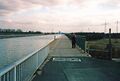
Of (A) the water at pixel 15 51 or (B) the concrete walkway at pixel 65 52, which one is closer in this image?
(B) the concrete walkway at pixel 65 52

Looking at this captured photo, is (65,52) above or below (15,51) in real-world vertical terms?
above

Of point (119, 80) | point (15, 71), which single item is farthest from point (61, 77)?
point (15, 71)

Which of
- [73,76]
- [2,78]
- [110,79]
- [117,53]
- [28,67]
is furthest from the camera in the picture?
[117,53]

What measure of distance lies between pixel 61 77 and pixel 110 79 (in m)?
2.37

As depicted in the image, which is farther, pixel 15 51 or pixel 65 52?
pixel 15 51

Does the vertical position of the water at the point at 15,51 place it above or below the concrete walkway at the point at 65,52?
below

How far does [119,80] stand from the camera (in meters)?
13.5

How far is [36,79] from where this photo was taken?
44.9 ft

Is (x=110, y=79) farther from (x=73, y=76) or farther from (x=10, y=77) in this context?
(x=10, y=77)

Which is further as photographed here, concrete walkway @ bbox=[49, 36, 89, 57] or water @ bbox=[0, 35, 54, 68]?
water @ bbox=[0, 35, 54, 68]

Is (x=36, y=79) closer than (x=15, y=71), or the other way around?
(x=15, y=71)

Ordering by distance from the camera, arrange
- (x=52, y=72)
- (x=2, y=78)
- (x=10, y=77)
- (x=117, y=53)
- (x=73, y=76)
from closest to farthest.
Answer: (x=2, y=78), (x=10, y=77), (x=73, y=76), (x=52, y=72), (x=117, y=53)

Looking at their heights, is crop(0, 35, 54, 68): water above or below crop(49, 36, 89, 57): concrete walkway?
below

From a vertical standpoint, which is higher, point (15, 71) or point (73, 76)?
point (15, 71)
